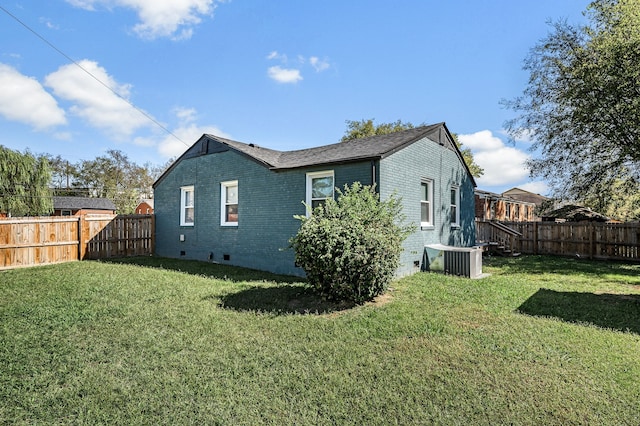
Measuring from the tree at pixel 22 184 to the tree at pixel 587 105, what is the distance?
40105 millimetres

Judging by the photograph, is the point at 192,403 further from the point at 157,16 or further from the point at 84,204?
the point at 84,204

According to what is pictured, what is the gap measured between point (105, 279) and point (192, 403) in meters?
6.41

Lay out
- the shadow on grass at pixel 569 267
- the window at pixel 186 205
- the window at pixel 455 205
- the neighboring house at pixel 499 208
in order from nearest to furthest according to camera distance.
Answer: the shadow on grass at pixel 569 267 → the window at pixel 455 205 → the window at pixel 186 205 → the neighboring house at pixel 499 208

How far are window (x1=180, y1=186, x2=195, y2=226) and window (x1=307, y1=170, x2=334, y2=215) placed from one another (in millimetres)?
5874

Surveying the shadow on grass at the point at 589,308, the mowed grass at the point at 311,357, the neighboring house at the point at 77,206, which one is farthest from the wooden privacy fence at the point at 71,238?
the neighboring house at the point at 77,206

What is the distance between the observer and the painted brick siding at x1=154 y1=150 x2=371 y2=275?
9.43 metres

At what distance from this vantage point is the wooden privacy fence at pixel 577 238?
Answer: 13.2m

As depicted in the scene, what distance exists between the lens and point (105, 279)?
26.0ft

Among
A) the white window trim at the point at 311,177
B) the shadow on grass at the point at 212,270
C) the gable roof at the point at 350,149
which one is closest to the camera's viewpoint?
the gable roof at the point at 350,149

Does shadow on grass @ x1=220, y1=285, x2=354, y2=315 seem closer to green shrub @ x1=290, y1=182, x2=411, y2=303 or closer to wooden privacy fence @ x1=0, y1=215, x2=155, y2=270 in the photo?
green shrub @ x1=290, y1=182, x2=411, y2=303

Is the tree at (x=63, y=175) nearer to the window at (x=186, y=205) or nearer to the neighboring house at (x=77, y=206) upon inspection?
the neighboring house at (x=77, y=206)

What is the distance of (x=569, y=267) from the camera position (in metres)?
11.5

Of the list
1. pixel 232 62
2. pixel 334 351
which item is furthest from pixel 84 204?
pixel 334 351

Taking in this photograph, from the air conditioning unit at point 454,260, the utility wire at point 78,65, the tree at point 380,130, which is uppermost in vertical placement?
the tree at point 380,130
